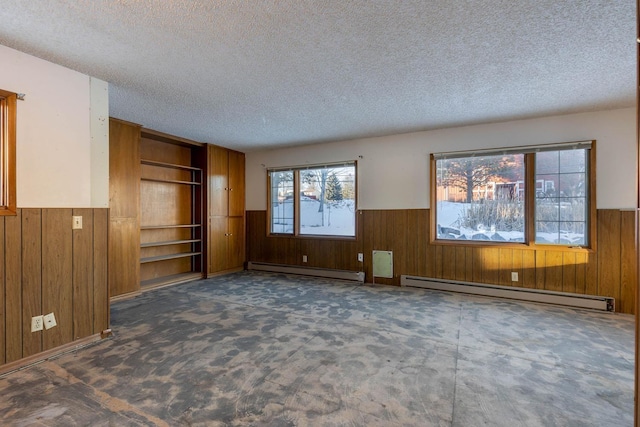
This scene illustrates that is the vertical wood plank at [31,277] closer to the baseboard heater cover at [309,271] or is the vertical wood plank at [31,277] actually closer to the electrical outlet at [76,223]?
the electrical outlet at [76,223]

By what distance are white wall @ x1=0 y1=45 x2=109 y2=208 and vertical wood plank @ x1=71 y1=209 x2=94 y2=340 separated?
0.71 ft

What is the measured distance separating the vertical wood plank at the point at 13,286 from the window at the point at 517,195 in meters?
4.69

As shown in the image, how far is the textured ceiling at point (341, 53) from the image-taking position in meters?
1.90

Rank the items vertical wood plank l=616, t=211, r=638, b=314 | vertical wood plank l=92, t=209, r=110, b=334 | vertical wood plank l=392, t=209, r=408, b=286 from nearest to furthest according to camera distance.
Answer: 1. vertical wood plank l=92, t=209, r=110, b=334
2. vertical wood plank l=616, t=211, r=638, b=314
3. vertical wood plank l=392, t=209, r=408, b=286

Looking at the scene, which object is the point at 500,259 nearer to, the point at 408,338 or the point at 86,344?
the point at 408,338

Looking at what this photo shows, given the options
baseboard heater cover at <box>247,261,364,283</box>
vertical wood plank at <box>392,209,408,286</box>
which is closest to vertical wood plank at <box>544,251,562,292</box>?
vertical wood plank at <box>392,209,408,286</box>

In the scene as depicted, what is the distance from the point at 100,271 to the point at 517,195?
495 cm

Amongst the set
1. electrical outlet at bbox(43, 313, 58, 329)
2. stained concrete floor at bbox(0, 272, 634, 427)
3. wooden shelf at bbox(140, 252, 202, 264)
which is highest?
wooden shelf at bbox(140, 252, 202, 264)

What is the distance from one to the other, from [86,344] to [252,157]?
4352 mm

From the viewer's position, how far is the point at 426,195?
4727 millimetres

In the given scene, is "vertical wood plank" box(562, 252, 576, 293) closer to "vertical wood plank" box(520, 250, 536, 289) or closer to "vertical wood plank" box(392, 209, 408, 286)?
"vertical wood plank" box(520, 250, 536, 289)

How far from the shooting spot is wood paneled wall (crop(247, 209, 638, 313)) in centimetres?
364

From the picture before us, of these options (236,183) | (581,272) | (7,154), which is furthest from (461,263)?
(7,154)

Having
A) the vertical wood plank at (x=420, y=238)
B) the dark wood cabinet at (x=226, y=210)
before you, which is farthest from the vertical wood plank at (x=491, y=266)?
the dark wood cabinet at (x=226, y=210)
